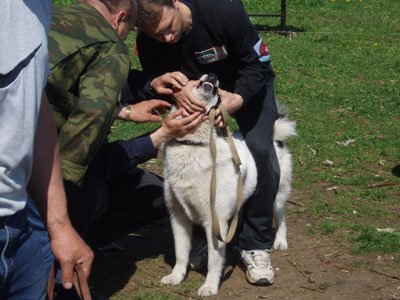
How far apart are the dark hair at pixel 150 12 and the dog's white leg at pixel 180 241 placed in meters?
1.10

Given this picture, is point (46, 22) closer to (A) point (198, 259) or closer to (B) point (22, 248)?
(B) point (22, 248)

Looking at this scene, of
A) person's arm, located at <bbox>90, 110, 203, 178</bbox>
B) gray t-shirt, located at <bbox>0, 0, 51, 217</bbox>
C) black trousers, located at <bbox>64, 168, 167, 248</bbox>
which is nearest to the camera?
gray t-shirt, located at <bbox>0, 0, 51, 217</bbox>

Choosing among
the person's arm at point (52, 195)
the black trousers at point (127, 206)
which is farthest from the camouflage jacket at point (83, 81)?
the black trousers at point (127, 206)

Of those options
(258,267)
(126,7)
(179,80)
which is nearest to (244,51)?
(179,80)

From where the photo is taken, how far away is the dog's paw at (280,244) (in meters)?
3.85

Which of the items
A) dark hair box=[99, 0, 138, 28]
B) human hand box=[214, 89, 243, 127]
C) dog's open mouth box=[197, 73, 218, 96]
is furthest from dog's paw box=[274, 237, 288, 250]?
dark hair box=[99, 0, 138, 28]

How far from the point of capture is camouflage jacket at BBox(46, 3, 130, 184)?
201 centimetres

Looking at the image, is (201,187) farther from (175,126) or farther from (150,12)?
(150,12)

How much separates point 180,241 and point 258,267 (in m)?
0.52

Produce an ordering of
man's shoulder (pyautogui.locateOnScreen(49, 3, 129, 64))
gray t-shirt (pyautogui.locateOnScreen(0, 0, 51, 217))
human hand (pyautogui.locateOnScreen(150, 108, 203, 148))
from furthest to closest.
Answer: human hand (pyautogui.locateOnScreen(150, 108, 203, 148)) → man's shoulder (pyautogui.locateOnScreen(49, 3, 129, 64)) → gray t-shirt (pyautogui.locateOnScreen(0, 0, 51, 217))

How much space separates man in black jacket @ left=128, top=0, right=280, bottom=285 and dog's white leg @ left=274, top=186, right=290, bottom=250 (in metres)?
0.33

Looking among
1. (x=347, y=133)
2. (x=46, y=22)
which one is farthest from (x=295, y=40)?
(x=46, y=22)

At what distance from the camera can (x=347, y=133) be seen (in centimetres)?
624

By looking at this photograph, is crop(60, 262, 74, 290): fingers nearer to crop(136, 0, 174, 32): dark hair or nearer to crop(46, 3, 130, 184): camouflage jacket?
crop(46, 3, 130, 184): camouflage jacket
